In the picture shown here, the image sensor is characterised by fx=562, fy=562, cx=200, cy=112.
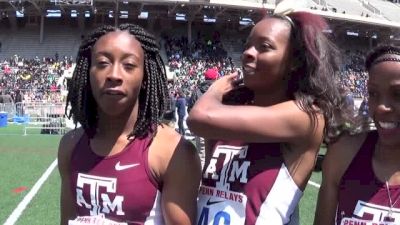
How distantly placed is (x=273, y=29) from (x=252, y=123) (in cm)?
37

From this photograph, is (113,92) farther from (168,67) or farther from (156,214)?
(168,67)

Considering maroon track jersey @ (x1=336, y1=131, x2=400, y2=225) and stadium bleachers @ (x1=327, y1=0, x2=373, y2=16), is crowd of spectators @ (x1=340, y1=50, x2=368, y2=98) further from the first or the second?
stadium bleachers @ (x1=327, y1=0, x2=373, y2=16)

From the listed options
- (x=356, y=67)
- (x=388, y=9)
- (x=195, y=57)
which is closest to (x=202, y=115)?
(x=356, y=67)

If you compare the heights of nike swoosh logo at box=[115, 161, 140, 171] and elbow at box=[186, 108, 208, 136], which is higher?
elbow at box=[186, 108, 208, 136]

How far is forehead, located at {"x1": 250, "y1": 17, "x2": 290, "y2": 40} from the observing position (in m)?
2.07

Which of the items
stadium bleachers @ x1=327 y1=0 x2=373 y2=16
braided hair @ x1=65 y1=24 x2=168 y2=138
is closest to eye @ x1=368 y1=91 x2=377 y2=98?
braided hair @ x1=65 y1=24 x2=168 y2=138

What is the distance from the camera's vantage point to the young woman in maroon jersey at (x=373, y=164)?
191cm

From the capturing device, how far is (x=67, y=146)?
230 cm

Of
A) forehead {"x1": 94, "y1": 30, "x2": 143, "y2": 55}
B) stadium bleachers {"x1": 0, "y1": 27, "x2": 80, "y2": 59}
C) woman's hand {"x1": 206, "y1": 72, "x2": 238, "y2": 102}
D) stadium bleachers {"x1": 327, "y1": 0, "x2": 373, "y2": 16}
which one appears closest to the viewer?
forehead {"x1": 94, "y1": 30, "x2": 143, "y2": 55}

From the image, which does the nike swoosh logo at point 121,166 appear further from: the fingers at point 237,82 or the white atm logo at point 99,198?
the fingers at point 237,82

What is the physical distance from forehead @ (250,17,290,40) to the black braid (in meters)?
0.31

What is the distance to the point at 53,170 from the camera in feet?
32.0

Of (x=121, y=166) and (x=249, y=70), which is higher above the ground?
(x=249, y=70)

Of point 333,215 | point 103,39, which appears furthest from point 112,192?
point 333,215
